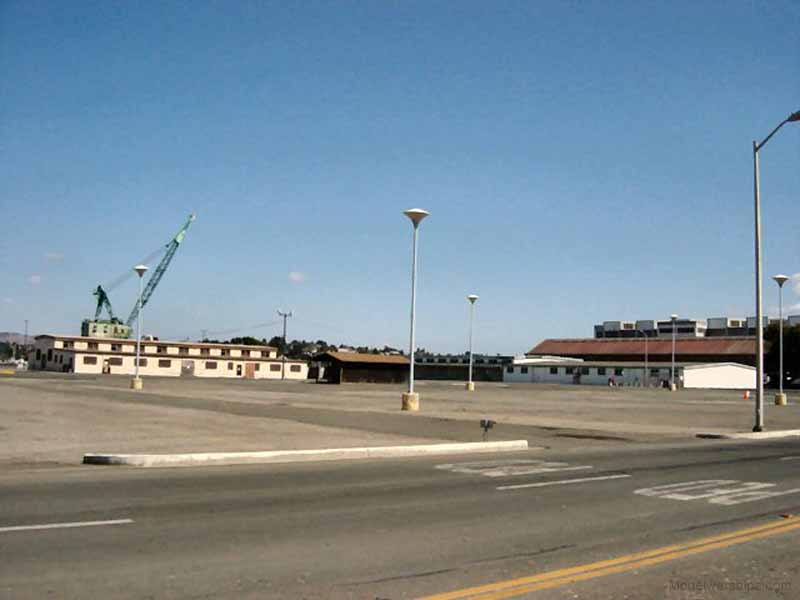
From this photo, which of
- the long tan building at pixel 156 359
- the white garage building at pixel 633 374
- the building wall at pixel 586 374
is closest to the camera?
the long tan building at pixel 156 359

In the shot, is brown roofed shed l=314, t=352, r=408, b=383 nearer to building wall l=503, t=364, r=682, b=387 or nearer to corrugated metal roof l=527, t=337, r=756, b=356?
building wall l=503, t=364, r=682, b=387

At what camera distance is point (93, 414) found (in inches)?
950

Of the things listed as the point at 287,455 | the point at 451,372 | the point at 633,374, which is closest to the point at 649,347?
the point at 633,374

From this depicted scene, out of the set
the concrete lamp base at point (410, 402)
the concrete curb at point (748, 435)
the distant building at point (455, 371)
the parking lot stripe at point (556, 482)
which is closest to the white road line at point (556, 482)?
the parking lot stripe at point (556, 482)

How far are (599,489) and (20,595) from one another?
8.54m

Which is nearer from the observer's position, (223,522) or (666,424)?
(223,522)

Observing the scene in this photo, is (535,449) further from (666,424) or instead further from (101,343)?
(101,343)

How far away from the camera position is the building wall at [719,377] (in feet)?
314

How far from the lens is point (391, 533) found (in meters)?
8.67

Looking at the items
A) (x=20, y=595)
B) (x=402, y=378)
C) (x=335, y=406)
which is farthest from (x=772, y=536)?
(x=402, y=378)

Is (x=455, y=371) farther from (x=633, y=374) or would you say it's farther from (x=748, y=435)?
(x=748, y=435)

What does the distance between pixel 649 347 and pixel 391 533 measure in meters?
119

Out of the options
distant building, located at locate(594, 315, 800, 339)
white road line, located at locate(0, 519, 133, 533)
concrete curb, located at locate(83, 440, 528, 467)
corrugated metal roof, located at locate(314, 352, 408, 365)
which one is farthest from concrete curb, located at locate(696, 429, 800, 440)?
distant building, located at locate(594, 315, 800, 339)

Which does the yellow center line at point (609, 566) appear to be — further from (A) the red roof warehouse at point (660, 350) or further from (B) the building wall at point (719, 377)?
(A) the red roof warehouse at point (660, 350)
